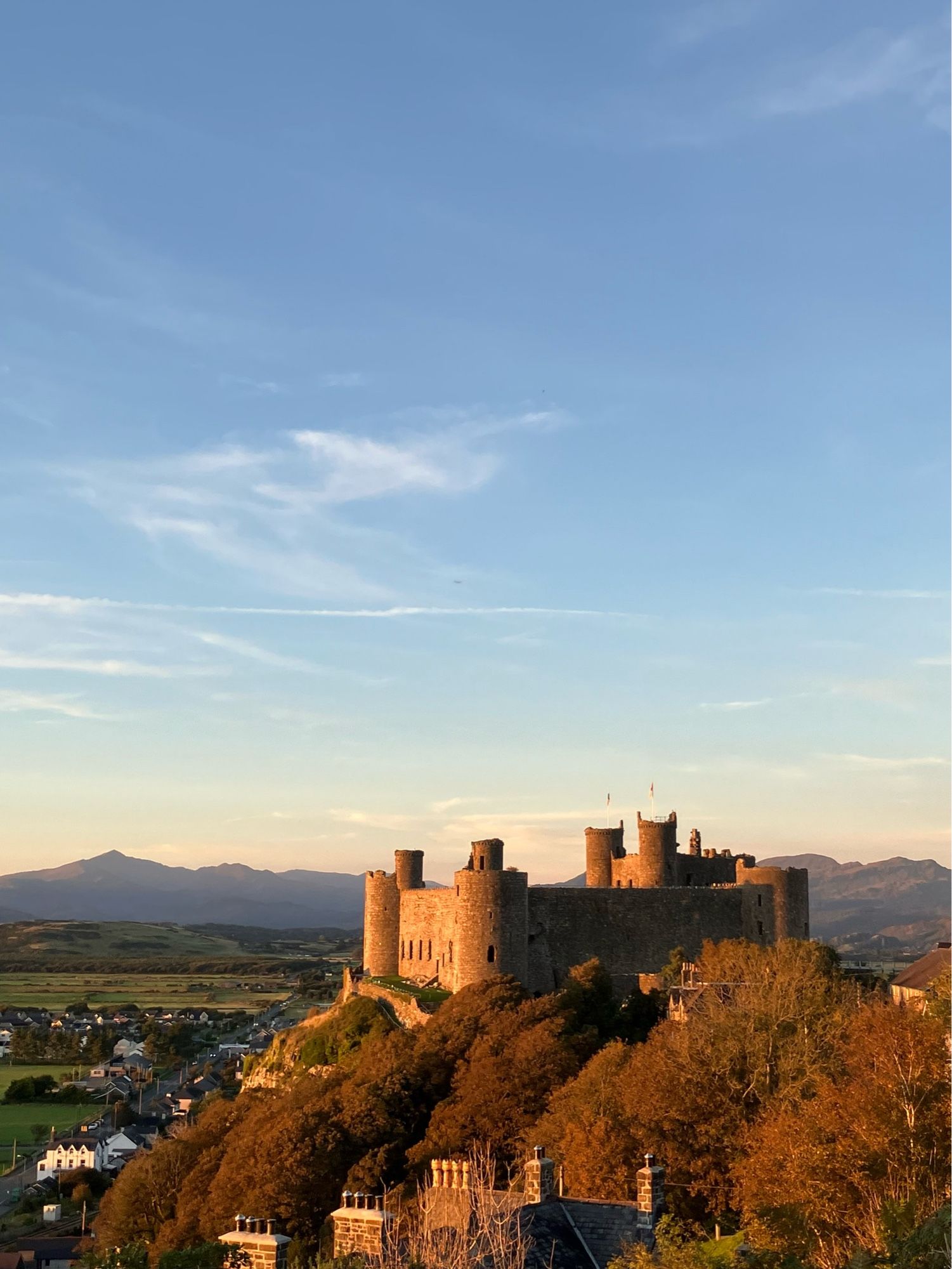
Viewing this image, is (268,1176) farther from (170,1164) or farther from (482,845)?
(482,845)

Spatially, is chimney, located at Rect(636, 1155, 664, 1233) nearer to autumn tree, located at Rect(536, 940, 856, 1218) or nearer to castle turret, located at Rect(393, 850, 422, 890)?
autumn tree, located at Rect(536, 940, 856, 1218)

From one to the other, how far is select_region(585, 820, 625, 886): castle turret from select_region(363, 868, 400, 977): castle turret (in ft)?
29.3

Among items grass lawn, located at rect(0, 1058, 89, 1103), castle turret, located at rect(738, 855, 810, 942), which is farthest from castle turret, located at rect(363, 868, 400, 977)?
grass lawn, located at rect(0, 1058, 89, 1103)

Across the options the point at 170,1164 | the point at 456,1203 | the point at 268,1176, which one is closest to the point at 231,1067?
the point at 170,1164

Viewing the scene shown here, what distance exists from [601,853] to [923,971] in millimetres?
14991

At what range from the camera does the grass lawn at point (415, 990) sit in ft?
190

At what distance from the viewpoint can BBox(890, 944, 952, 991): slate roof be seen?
53.7 metres

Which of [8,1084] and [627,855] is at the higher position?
[627,855]

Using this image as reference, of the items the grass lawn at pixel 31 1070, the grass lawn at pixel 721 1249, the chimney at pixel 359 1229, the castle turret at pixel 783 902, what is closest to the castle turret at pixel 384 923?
the castle turret at pixel 783 902

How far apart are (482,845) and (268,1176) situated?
57.5 ft

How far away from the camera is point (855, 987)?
169ft

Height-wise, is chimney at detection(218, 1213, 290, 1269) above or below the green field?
above

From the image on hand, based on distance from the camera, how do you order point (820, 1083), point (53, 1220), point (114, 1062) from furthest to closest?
point (114, 1062)
point (53, 1220)
point (820, 1083)

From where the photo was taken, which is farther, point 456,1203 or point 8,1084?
point 8,1084
